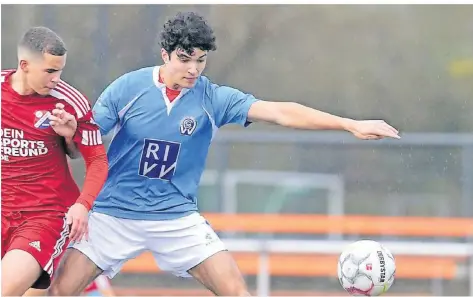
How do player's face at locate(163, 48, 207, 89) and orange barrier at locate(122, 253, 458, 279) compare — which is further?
orange barrier at locate(122, 253, 458, 279)

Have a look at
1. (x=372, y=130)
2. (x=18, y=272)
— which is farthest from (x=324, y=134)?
(x=18, y=272)

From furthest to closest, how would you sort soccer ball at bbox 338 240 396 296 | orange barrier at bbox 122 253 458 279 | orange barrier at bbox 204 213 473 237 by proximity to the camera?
orange barrier at bbox 122 253 458 279 < orange barrier at bbox 204 213 473 237 < soccer ball at bbox 338 240 396 296

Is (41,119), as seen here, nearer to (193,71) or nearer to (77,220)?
(77,220)

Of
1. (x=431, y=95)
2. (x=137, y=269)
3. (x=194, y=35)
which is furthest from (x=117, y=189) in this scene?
(x=431, y=95)

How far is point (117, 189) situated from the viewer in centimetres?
555

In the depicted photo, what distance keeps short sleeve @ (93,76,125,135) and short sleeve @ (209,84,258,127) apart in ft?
1.50

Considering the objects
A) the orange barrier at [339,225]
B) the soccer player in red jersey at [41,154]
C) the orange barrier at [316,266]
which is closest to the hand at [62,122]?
the soccer player in red jersey at [41,154]

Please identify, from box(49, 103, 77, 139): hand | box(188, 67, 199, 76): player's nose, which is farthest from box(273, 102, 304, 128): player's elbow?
box(49, 103, 77, 139): hand

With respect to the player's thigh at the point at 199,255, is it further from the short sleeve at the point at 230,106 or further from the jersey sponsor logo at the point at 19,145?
the jersey sponsor logo at the point at 19,145

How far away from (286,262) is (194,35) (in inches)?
230

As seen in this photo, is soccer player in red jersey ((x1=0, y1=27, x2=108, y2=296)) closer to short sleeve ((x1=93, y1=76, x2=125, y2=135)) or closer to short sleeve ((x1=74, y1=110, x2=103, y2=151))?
short sleeve ((x1=74, y1=110, x2=103, y2=151))

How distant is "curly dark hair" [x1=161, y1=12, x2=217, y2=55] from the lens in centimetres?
532

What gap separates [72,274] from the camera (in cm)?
539

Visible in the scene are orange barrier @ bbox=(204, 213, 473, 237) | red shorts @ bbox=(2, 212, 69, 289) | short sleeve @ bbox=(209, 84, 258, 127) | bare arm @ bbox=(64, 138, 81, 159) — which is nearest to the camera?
red shorts @ bbox=(2, 212, 69, 289)
